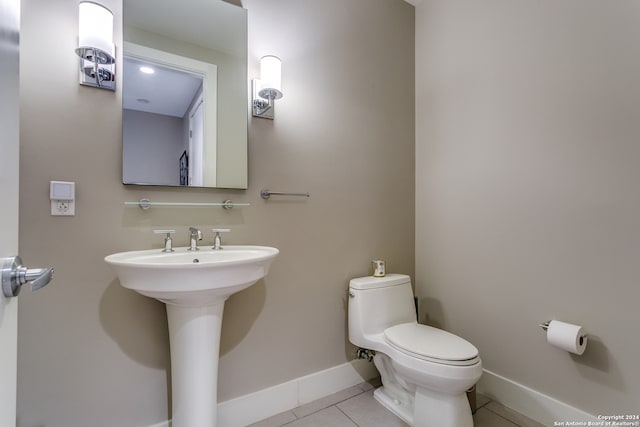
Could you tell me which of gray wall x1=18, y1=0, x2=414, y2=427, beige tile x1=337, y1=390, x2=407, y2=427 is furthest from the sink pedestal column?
beige tile x1=337, y1=390, x2=407, y2=427

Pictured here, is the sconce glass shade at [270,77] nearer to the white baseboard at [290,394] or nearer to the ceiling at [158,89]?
the ceiling at [158,89]

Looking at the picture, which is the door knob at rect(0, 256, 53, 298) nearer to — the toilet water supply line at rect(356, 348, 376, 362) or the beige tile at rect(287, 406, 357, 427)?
the beige tile at rect(287, 406, 357, 427)

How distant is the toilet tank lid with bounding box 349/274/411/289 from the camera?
1680 millimetres

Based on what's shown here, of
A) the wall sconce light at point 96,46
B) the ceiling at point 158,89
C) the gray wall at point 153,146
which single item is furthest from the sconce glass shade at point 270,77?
the wall sconce light at point 96,46

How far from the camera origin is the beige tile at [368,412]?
150 cm

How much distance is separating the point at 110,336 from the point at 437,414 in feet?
4.67

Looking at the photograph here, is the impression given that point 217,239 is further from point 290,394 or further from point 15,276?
point 290,394

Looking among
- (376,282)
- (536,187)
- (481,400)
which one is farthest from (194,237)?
(481,400)

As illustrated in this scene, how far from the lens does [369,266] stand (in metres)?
1.93

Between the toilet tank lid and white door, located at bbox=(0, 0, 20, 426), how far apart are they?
1370 millimetres

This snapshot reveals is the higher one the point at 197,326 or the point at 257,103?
the point at 257,103

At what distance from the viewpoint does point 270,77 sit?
1473 mm

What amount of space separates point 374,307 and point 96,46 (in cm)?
169

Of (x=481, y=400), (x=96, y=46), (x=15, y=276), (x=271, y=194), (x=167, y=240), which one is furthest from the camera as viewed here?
(x=481, y=400)
